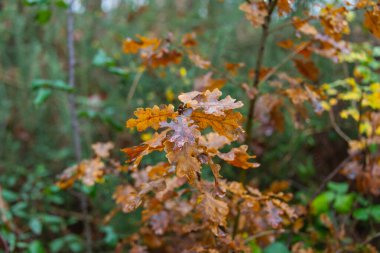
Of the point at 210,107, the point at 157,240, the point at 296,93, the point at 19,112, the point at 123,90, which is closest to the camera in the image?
the point at 210,107

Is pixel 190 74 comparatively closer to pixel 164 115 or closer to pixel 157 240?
pixel 157 240

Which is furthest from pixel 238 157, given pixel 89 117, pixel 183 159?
pixel 89 117

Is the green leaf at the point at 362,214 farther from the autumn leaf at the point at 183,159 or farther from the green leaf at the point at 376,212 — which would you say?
the autumn leaf at the point at 183,159

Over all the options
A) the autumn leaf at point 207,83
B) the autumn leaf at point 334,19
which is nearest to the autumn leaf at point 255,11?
the autumn leaf at point 334,19

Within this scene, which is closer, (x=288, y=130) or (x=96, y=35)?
(x=288, y=130)

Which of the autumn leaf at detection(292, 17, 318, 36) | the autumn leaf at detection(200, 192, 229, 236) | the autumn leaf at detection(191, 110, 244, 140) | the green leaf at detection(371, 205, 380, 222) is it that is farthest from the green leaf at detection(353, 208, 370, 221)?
the autumn leaf at detection(191, 110, 244, 140)

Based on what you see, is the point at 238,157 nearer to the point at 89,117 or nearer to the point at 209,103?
the point at 209,103

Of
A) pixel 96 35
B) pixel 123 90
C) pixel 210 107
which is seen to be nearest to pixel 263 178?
pixel 123 90
